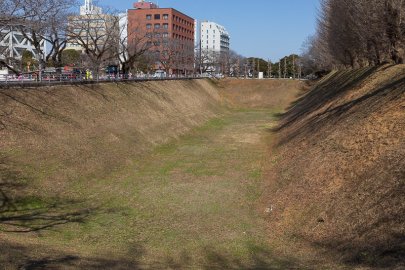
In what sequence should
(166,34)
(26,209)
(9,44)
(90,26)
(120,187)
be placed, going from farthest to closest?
(166,34)
(90,26)
(9,44)
(120,187)
(26,209)

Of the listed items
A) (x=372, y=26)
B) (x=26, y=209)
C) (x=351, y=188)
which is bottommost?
(x=26, y=209)

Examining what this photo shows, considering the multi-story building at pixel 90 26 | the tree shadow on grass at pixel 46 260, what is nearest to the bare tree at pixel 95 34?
the multi-story building at pixel 90 26

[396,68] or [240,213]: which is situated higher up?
→ [396,68]

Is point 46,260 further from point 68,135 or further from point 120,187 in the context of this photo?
point 68,135

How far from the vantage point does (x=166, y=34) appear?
314 ft

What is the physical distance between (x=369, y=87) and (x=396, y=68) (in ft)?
6.31

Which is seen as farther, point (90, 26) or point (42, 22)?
point (90, 26)

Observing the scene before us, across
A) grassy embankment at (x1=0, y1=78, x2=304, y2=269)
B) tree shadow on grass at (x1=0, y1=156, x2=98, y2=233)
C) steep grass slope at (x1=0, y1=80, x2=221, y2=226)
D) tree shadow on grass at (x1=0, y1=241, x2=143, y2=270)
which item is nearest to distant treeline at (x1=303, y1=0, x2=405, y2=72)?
grassy embankment at (x1=0, y1=78, x2=304, y2=269)

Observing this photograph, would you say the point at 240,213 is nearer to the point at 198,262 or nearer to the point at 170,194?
the point at 170,194

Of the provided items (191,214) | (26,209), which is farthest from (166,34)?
(191,214)

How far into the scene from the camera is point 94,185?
20.3m

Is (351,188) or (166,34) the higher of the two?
(166,34)

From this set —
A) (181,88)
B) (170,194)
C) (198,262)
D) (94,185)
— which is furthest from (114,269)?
(181,88)

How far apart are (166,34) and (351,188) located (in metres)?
85.1
